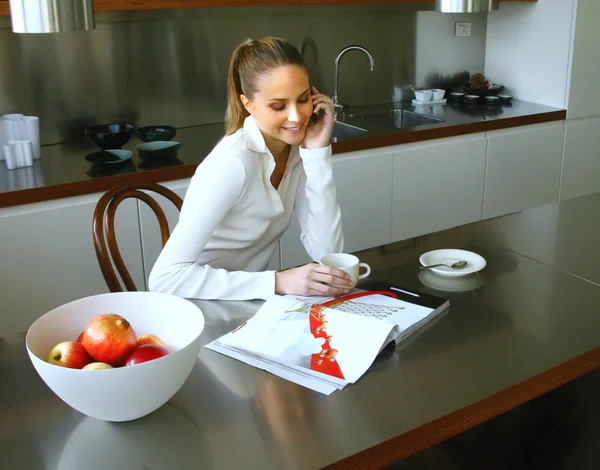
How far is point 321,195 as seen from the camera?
1.90 meters

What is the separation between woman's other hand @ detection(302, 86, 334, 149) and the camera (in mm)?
1884

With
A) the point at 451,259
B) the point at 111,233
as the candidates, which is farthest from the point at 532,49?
the point at 111,233

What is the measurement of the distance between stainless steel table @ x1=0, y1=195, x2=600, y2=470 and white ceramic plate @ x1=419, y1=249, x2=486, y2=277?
32 mm

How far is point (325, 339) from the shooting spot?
130 cm

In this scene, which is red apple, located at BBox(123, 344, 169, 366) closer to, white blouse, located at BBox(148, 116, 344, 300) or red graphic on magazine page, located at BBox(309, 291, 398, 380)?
red graphic on magazine page, located at BBox(309, 291, 398, 380)

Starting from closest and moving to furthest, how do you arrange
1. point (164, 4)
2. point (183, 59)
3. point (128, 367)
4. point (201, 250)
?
point (128, 367), point (201, 250), point (164, 4), point (183, 59)

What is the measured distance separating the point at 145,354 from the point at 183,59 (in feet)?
7.37

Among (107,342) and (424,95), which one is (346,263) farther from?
(424,95)

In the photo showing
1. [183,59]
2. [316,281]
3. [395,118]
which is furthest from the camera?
[395,118]

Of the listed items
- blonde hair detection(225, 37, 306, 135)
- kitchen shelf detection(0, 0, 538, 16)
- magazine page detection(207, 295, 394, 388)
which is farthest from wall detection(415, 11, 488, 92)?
magazine page detection(207, 295, 394, 388)

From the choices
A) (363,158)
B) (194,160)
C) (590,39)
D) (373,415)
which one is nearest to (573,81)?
(590,39)

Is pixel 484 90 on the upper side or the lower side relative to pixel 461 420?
upper

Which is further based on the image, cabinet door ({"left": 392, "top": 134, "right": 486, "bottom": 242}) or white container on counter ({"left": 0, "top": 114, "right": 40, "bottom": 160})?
cabinet door ({"left": 392, "top": 134, "right": 486, "bottom": 242})

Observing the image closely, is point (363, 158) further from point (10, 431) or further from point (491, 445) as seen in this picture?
point (10, 431)
